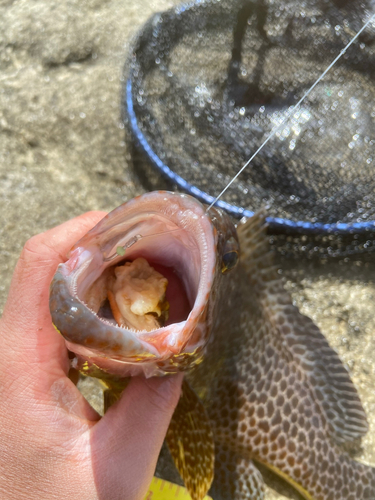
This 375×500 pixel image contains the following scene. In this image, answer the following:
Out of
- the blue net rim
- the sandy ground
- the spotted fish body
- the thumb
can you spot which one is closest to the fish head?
the thumb

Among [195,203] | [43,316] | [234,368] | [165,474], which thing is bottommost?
[165,474]

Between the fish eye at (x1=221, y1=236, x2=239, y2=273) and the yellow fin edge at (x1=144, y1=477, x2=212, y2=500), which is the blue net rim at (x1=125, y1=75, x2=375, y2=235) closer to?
the fish eye at (x1=221, y1=236, x2=239, y2=273)

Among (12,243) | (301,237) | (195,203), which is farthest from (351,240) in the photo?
(12,243)

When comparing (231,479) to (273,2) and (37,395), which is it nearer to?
(37,395)

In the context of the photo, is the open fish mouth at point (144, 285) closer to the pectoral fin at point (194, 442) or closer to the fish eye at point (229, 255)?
the fish eye at point (229, 255)

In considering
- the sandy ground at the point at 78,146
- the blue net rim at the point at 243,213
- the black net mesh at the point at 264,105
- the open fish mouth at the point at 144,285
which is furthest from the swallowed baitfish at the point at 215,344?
the black net mesh at the point at 264,105

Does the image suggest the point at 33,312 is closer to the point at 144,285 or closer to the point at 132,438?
the point at 144,285
